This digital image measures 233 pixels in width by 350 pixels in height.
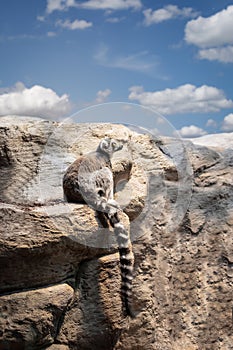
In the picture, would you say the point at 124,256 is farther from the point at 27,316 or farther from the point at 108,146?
the point at 108,146

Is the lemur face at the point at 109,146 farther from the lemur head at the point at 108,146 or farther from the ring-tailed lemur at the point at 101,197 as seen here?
the ring-tailed lemur at the point at 101,197

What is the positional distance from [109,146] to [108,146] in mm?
15

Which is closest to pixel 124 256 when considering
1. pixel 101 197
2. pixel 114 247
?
pixel 114 247

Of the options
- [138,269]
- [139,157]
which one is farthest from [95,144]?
[138,269]

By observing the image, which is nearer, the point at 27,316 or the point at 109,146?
the point at 27,316

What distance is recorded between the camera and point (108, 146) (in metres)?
5.09

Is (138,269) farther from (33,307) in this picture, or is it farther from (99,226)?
(33,307)

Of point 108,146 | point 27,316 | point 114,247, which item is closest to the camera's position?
point 27,316

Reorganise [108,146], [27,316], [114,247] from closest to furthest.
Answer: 1. [27,316]
2. [114,247]
3. [108,146]

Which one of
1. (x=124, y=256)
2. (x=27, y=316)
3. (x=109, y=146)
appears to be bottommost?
(x=27, y=316)

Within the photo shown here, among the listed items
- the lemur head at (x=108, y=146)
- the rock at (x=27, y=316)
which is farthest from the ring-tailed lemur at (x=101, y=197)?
the rock at (x=27, y=316)

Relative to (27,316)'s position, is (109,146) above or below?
above

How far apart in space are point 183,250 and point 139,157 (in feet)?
3.68

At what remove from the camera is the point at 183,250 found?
218 inches
